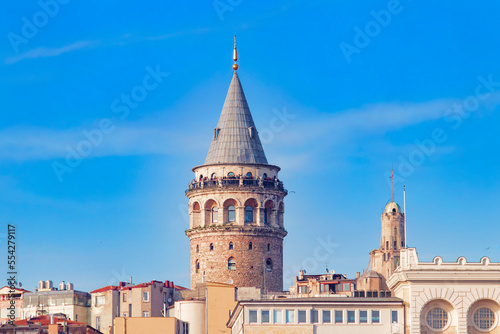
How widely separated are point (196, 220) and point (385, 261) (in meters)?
24.9

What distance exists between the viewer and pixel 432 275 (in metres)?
98.5

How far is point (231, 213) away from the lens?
135250 millimetres

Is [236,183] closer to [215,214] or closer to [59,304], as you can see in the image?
[215,214]

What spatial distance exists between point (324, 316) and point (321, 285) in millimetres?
40237

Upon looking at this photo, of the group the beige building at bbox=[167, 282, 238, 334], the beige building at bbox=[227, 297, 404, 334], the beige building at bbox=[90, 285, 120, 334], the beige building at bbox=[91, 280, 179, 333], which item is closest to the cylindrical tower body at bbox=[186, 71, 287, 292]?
the beige building at bbox=[91, 280, 179, 333]

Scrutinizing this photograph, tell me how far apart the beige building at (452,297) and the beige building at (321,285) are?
1258 inches

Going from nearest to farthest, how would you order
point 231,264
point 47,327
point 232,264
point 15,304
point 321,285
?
point 47,327, point 232,264, point 231,264, point 321,285, point 15,304

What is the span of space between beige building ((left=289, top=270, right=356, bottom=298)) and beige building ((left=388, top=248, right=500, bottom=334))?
105 ft

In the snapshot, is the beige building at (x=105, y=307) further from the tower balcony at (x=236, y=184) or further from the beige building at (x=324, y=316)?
the beige building at (x=324, y=316)

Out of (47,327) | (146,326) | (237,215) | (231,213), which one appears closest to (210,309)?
(146,326)

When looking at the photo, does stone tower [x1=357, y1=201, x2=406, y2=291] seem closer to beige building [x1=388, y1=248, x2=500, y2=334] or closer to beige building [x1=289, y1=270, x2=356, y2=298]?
beige building [x1=289, y1=270, x2=356, y2=298]

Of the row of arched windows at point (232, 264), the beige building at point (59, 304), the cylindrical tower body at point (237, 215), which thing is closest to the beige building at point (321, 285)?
the row of arched windows at point (232, 264)

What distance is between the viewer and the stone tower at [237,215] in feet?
438

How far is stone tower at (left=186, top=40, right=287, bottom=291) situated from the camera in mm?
133500
